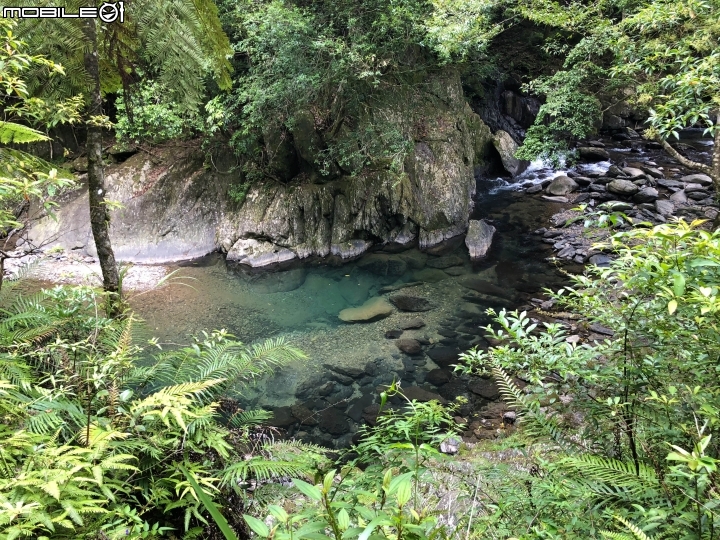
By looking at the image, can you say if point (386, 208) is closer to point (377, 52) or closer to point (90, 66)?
point (377, 52)

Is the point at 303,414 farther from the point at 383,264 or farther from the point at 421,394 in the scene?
the point at 383,264

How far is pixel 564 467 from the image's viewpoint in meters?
2.16

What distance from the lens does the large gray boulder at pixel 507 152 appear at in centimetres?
1568

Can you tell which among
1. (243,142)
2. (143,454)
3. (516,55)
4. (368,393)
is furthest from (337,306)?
(516,55)

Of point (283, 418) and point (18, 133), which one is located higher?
point (18, 133)

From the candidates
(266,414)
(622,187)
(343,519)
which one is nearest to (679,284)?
(343,519)

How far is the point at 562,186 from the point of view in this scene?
1420 centimetres

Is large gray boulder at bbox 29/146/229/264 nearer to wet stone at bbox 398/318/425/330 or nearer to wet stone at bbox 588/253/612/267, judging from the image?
wet stone at bbox 398/318/425/330

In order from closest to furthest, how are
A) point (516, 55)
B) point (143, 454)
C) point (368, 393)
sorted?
point (143, 454) → point (368, 393) → point (516, 55)

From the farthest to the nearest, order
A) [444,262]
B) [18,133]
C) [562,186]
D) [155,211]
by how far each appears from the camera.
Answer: [562,186] < [155,211] < [444,262] < [18,133]

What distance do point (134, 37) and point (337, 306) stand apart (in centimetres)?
644

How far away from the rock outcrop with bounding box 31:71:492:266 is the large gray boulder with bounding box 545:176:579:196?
149 inches

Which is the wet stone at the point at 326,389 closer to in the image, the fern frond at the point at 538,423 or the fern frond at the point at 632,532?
the fern frond at the point at 538,423

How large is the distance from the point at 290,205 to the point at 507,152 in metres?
9.09
